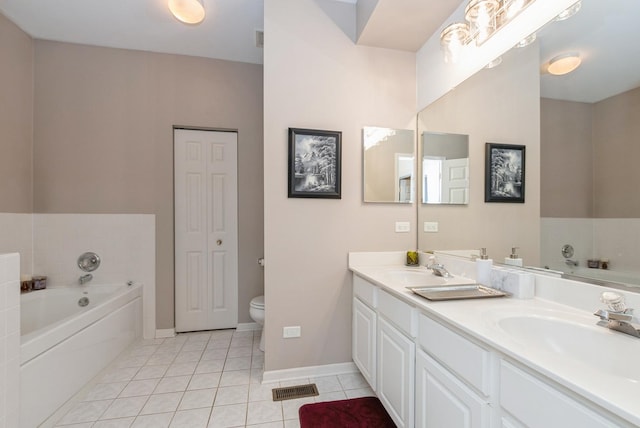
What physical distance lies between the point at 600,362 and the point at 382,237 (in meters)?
1.41

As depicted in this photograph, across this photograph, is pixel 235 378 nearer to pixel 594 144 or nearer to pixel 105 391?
pixel 105 391

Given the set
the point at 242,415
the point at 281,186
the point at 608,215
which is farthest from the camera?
the point at 281,186

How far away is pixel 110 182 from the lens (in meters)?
2.72

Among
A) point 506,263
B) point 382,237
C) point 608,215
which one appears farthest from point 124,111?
point 608,215

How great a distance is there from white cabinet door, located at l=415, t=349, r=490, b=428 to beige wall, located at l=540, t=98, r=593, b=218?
0.87 metres

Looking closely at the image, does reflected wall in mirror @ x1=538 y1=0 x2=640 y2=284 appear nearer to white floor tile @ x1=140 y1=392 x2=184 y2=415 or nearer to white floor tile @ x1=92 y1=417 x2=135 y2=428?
white floor tile @ x1=140 y1=392 x2=184 y2=415

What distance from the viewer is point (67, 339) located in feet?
5.88

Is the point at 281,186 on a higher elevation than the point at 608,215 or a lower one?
higher

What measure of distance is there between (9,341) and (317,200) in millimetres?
1868

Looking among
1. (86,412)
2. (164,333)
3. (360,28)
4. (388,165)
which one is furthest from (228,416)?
(360,28)

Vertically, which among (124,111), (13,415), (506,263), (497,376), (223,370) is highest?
(124,111)

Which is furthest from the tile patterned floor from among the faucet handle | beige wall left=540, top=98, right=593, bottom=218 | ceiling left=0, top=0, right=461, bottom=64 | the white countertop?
ceiling left=0, top=0, right=461, bottom=64

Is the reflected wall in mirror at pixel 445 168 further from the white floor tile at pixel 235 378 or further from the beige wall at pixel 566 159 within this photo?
the white floor tile at pixel 235 378

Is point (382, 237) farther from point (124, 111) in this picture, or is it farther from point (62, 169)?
point (62, 169)
